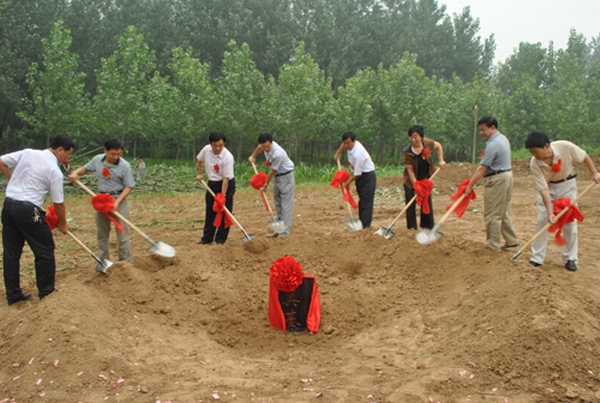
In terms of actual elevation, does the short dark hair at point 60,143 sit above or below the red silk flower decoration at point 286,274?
above

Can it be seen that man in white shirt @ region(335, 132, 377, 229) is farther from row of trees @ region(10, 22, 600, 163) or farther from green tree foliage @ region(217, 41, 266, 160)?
green tree foliage @ region(217, 41, 266, 160)

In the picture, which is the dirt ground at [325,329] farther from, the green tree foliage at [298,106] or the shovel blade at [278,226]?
the green tree foliage at [298,106]

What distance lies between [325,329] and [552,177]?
10.5 feet

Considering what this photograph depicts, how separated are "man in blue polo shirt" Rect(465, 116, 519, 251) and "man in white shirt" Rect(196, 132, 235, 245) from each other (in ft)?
11.2

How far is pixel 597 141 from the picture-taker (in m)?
35.1

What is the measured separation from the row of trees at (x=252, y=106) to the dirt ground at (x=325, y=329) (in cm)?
1896

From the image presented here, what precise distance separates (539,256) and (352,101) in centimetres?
2267

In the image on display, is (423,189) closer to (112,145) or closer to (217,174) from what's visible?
(217,174)

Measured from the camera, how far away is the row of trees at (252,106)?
81.2 ft

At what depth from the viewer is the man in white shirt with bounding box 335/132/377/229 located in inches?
305

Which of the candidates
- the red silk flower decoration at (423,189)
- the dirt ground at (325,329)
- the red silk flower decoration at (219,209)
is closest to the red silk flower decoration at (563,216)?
the dirt ground at (325,329)

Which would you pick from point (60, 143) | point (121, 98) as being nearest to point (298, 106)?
point (121, 98)

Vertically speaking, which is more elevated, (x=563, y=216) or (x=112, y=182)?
(x=112, y=182)

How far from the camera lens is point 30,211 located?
17.2 feet
